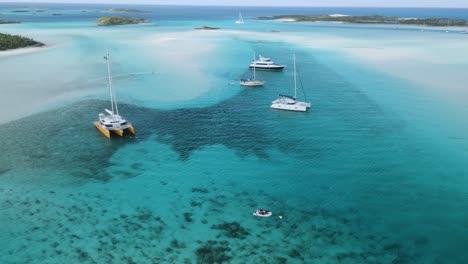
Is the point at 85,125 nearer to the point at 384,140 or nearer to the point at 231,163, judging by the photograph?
the point at 231,163

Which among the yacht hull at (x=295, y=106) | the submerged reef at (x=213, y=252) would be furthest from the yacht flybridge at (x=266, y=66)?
the submerged reef at (x=213, y=252)

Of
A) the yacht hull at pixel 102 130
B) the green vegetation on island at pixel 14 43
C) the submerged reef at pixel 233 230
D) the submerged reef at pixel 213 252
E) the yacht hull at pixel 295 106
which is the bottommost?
the submerged reef at pixel 213 252

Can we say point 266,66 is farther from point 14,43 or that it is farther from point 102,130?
point 14,43

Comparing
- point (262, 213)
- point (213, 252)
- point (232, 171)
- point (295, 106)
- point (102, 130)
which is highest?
point (295, 106)

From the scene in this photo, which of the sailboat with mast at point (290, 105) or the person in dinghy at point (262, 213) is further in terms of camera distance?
the sailboat with mast at point (290, 105)

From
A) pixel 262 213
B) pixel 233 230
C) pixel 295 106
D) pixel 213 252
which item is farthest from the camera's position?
pixel 295 106

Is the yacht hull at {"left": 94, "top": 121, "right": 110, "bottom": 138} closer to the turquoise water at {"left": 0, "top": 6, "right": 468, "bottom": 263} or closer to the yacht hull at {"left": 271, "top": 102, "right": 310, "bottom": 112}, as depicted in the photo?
the turquoise water at {"left": 0, "top": 6, "right": 468, "bottom": 263}

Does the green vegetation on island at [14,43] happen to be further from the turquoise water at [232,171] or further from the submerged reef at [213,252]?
the submerged reef at [213,252]

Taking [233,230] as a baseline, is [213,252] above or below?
below

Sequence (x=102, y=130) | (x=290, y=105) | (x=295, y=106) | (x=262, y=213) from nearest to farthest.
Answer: (x=262, y=213) < (x=102, y=130) < (x=295, y=106) < (x=290, y=105)

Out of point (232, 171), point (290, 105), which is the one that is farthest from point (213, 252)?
point (290, 105)
